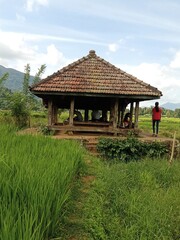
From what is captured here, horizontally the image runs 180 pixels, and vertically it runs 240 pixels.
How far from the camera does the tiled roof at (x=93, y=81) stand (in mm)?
12430

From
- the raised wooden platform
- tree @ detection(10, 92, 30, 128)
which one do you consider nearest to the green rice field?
the raised wooden platform

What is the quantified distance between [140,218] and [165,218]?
1.20 ft

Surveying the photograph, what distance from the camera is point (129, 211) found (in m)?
4.70

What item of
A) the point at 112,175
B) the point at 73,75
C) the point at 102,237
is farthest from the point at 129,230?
the point at 73,75

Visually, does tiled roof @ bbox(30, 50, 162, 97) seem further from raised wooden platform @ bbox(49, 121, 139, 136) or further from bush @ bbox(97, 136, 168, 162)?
bush @ bbox(97, 136, 168, 162)

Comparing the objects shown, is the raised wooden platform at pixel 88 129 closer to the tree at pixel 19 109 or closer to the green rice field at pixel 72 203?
the green rice field at pixel 72 203

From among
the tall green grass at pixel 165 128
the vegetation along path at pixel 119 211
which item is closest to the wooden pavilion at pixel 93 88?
the tall green grass at pixel 165 128

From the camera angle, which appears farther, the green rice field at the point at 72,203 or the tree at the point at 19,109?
the tree at the point at 19,109

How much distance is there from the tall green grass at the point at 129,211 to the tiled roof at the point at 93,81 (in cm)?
615

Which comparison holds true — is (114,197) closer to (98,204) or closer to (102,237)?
(98,204)

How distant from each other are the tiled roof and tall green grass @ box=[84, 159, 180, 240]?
615 centimetres

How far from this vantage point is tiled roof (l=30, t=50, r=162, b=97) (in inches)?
489

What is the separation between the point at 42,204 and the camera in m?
3.11

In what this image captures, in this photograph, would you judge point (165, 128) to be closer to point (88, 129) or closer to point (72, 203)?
point (88, 129)
